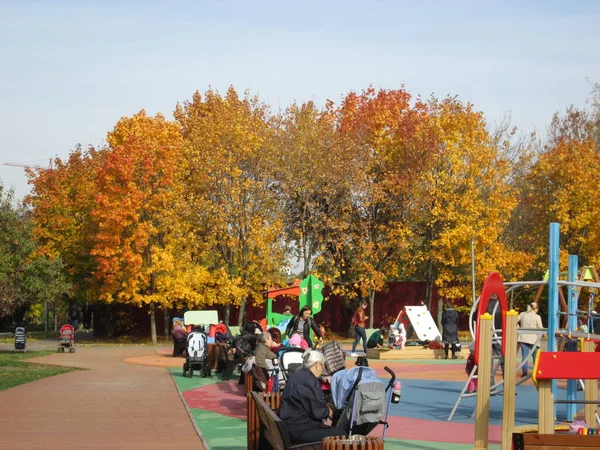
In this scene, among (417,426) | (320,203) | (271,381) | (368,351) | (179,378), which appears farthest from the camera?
(320,203)

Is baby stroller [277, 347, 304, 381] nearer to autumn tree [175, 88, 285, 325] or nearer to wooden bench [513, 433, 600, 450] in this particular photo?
→ wooden bench [513, 433, 600, 450]

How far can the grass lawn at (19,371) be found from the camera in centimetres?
2231

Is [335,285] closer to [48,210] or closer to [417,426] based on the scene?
[48,210]

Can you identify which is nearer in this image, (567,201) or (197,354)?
(197,354)

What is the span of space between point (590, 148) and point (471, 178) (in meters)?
8.18

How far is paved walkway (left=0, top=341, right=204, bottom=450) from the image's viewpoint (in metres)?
13.1

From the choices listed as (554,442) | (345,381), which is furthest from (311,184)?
(554,442)

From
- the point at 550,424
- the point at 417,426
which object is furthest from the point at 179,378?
the point at 550,424

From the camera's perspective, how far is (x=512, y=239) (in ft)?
162

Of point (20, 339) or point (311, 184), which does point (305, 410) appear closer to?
point (20, 339)

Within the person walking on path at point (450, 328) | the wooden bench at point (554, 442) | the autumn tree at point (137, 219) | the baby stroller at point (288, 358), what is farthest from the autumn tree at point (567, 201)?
the wooden bench at point (554, 442)

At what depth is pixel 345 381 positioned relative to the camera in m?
11.1

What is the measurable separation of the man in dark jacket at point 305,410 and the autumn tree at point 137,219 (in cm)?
2938

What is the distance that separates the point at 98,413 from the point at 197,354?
24.3 feet
